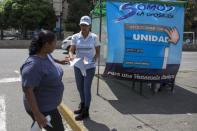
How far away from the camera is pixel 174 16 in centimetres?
1040

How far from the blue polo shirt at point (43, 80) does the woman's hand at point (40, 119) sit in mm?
204

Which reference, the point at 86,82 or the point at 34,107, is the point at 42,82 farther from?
the point at 86,82

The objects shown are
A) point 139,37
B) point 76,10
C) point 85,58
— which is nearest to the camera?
point 85,58

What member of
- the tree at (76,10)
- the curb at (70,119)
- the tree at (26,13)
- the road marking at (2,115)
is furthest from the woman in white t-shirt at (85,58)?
the tree at (76,10)

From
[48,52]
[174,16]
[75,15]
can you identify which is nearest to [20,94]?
[174,16]

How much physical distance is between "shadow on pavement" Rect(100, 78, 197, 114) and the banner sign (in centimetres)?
49

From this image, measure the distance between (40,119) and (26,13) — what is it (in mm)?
41148

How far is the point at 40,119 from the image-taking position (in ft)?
14.9

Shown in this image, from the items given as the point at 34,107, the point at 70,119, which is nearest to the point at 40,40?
the point at 34,107

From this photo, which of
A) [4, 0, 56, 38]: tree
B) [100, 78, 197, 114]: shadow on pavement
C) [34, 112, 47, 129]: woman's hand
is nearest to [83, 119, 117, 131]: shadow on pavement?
[100, 78, 197, 114]: shadow on pavement

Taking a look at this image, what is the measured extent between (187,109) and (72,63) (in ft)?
9.92

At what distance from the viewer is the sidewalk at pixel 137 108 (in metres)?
7.71

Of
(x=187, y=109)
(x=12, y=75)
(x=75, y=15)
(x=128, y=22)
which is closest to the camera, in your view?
(x=187, y=109)

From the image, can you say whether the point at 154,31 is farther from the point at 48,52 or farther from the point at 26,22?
the point at 26,22
